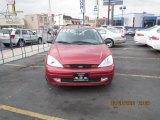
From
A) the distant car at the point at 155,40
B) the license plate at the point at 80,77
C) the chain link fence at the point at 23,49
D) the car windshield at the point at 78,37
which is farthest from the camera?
the distant car at the point at 155,40

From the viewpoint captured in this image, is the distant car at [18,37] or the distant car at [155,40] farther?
the distant car at [18,37]

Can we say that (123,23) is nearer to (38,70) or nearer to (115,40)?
(115,40)

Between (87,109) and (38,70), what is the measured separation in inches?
146

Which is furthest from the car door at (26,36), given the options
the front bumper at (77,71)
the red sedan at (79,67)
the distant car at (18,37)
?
the front bumper at (77,71)

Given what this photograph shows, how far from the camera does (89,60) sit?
484 centimetres

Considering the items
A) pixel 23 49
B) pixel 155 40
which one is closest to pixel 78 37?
pixel 155 40

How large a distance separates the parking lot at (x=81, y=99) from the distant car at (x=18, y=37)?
10228 millimetres

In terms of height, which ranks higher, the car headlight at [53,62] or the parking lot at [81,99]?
the car headlight at [53,62]

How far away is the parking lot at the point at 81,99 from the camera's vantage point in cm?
394

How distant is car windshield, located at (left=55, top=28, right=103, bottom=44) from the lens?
242 inches

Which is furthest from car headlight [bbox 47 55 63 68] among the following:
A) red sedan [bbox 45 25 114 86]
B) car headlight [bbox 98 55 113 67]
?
car headlight [bbox 98 55 113 67]

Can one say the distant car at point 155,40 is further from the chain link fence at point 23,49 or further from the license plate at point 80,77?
the license plate at point 80,77

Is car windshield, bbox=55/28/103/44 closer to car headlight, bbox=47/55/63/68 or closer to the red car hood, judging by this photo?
the red car hood

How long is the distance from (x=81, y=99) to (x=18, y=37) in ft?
45.9
